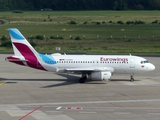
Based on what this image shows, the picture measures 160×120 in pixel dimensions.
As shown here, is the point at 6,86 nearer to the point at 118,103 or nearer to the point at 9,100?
the point at 9,100

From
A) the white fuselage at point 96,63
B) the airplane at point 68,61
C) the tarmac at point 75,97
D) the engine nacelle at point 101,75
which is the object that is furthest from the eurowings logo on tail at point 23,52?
the engine nacelle at point 101,75

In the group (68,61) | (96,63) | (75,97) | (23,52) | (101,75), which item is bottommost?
(75,97)

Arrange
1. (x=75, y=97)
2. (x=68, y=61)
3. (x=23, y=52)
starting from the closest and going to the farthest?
(x=75, y=97) < (x=23, y=52) < (x=68, y=61)

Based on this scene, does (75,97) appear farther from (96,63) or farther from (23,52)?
(23,52)

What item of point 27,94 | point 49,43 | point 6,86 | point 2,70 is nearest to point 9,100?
point 27,94

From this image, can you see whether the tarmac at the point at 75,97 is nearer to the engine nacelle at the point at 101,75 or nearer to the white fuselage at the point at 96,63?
the engine nacelle at the point at 101,75

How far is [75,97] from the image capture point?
4072 cm

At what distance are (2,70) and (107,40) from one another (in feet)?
135

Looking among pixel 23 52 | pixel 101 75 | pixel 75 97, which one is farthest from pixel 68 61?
pixel 75 97

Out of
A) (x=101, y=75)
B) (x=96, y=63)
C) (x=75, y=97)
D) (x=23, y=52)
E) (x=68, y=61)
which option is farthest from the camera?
(x=96, y=63)

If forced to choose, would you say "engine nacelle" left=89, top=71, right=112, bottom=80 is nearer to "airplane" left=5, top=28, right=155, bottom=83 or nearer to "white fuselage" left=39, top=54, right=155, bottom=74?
"airplane" left=5, top=28, right=155, bottom=83

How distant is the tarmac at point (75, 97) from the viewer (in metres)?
33.9

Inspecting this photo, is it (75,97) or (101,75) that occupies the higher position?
(101,75)

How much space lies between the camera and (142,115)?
33906mm
